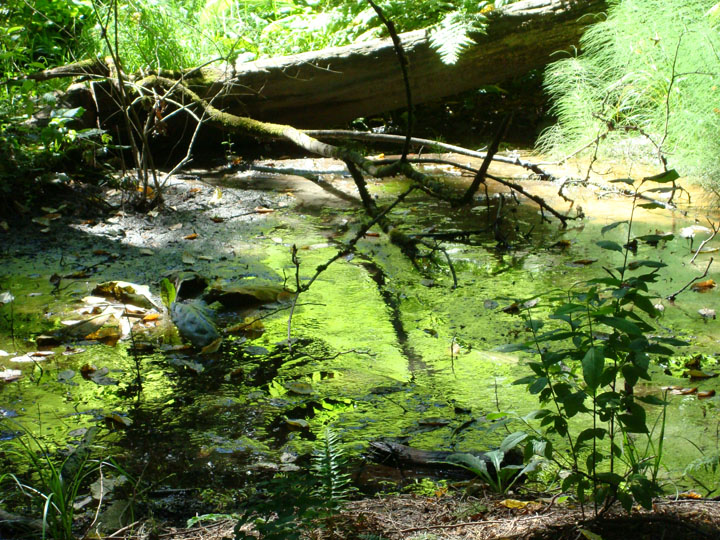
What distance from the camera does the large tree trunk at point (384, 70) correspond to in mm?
6457

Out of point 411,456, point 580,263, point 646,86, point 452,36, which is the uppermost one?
point 452,36

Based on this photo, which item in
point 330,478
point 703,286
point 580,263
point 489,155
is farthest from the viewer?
point 580,263

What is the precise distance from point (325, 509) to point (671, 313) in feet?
7.84

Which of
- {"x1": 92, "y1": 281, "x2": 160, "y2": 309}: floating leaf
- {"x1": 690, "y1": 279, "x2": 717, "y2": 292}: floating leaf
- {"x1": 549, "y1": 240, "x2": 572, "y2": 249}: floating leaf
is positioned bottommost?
{"x1": 690, "y1": 279, "x2": 717, "y2": 292}: floating leaf

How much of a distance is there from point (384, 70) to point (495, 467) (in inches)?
204

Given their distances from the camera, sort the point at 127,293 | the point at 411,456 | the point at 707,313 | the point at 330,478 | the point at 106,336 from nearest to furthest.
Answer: the point at 330,478 → the point at 411,456 → the point at 106,336 → the point at 707,313 → the point at 127,293

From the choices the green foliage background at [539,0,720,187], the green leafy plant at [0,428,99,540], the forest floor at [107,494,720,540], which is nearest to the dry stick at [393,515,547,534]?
the forest floor at [107,494,720,540]

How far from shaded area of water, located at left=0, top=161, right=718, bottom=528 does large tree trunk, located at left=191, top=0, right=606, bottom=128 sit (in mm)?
1987

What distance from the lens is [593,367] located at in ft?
Result: 5.16

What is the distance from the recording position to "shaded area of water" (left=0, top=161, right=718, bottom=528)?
247 centimetres

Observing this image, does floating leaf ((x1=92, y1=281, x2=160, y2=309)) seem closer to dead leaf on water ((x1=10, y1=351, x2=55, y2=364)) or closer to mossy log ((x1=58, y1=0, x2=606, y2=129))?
dead leaf on water ((x1=10, y1=351, x2=55, y2=364))

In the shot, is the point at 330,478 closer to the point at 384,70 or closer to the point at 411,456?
the point at 411,456

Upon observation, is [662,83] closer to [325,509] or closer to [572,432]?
[572,432]

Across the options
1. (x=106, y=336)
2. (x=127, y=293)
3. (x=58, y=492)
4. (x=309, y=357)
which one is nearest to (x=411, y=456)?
(x=309, y=357)
